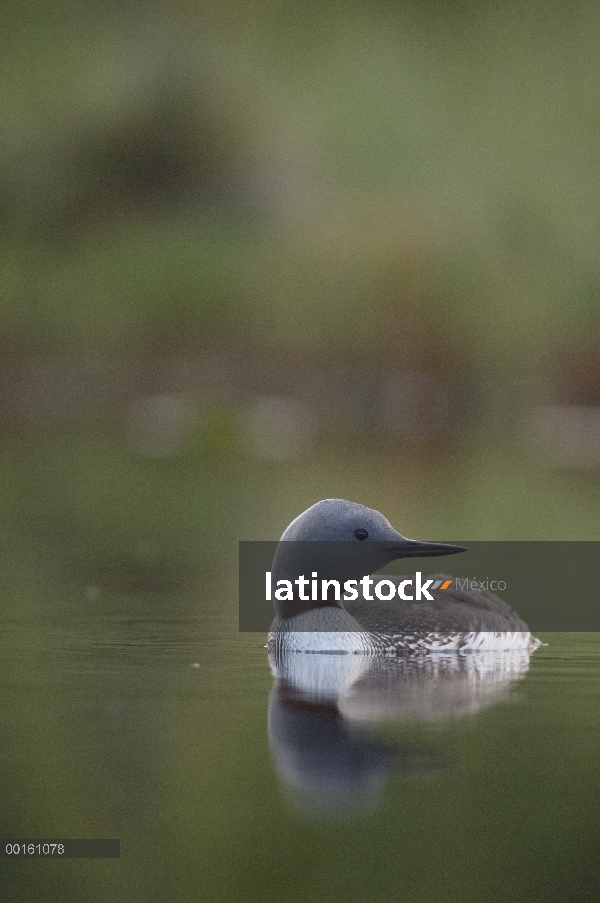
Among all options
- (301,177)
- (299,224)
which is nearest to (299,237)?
(299,224)

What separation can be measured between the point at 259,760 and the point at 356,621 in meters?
1.77

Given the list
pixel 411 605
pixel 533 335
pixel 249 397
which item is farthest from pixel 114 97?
pixel 411 605

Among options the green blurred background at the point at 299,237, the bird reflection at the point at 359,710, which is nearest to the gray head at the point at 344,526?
the bird reflection at the point at 359,710

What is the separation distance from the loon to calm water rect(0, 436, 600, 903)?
0.19 meters

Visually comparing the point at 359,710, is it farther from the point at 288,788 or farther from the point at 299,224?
the point at 299,224

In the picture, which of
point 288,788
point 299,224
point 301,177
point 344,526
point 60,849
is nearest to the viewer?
point 60,849

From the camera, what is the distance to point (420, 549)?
524cm

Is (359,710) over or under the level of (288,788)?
over

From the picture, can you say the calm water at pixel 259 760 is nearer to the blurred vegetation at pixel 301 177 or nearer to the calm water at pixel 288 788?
the calm water at pixel 288 788

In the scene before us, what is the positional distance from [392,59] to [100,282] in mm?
4200

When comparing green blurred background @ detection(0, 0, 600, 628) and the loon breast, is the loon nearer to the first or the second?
the loon breast

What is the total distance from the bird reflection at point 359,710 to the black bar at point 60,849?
47 cm

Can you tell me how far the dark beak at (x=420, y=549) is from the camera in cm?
516

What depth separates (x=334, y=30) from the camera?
17406 mm
